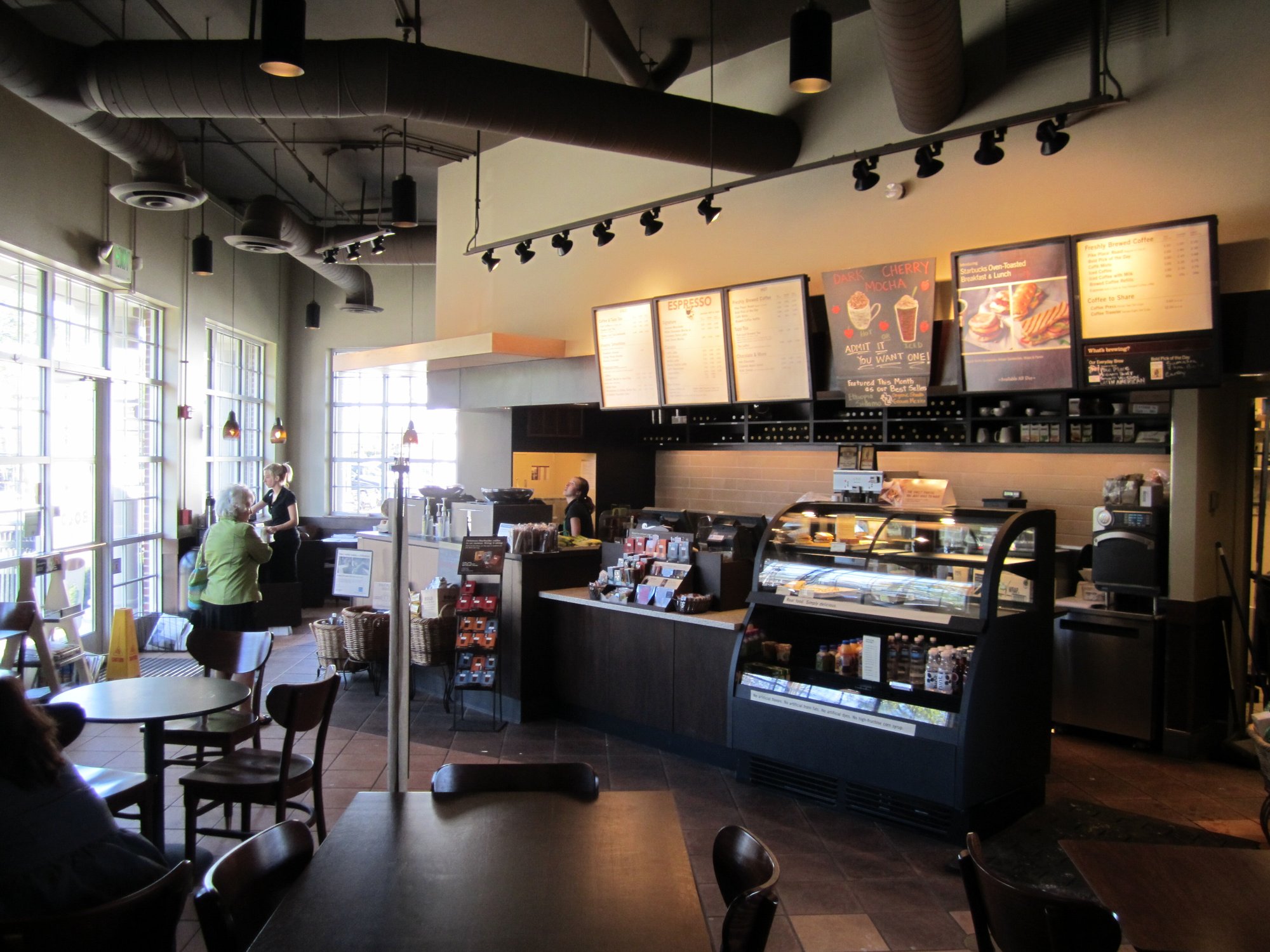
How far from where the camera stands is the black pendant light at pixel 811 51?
4.18 metres

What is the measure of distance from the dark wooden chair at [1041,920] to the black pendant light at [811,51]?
3414 mm

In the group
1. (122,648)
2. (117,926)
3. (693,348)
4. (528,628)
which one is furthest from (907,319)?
(122,648)

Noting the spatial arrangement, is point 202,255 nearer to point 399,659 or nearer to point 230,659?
point 230,659

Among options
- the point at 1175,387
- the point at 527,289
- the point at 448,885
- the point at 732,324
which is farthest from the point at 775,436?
the point at 448,885

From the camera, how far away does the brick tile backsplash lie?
675 centimetres

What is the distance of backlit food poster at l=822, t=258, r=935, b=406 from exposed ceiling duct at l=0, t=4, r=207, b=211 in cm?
446

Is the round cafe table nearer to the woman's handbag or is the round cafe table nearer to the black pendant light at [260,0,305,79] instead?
the woman's handbag

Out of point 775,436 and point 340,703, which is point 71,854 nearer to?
point 340,703

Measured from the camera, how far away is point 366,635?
6.65 metres

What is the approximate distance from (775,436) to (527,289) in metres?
2.72

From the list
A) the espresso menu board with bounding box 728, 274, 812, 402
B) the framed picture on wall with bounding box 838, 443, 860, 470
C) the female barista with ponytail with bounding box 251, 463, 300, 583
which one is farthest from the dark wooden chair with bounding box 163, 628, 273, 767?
the female barista with ponytail with bounding box 251, 463, 300, 583

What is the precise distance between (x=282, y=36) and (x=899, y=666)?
4014mm

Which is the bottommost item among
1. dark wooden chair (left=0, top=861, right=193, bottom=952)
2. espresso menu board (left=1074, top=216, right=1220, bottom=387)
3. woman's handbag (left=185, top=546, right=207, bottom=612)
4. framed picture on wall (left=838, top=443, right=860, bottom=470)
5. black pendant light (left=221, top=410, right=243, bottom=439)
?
dark wooden chair (left=0, top=861, right=193, bottom=952)

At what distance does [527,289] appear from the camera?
8609mm
